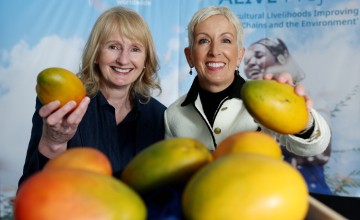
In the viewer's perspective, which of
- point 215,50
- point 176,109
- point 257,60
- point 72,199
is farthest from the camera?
point 257,60

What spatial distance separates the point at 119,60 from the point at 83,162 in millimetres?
926

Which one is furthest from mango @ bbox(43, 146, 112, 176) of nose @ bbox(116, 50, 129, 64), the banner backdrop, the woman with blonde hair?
the banner backdrop

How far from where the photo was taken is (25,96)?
7.23ft

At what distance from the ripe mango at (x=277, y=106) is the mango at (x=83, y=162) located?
0.88 feet

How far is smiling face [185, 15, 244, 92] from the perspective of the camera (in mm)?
1143

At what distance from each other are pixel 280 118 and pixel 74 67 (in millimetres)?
1903

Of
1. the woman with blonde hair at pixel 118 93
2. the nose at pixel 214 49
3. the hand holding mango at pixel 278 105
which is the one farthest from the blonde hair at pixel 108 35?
the hand holding mango at pixel 278 105

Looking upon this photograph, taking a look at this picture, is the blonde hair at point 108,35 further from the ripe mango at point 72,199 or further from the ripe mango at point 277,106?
the ripe mango at point 72,199

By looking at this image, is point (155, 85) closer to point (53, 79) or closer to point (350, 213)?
point (53, 79)

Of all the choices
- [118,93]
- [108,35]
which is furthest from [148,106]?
[108,35]

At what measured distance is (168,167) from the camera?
40cm

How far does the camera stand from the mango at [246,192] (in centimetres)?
31

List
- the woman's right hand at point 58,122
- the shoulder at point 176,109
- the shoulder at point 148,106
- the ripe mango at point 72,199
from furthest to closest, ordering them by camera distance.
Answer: the shoulder at point 148,106 → the shoulder at point 176,109 → the woman's right hand at point 58,122 → the ripe mango at point 72,199

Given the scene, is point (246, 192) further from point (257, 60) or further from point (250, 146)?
point (257, 60)
